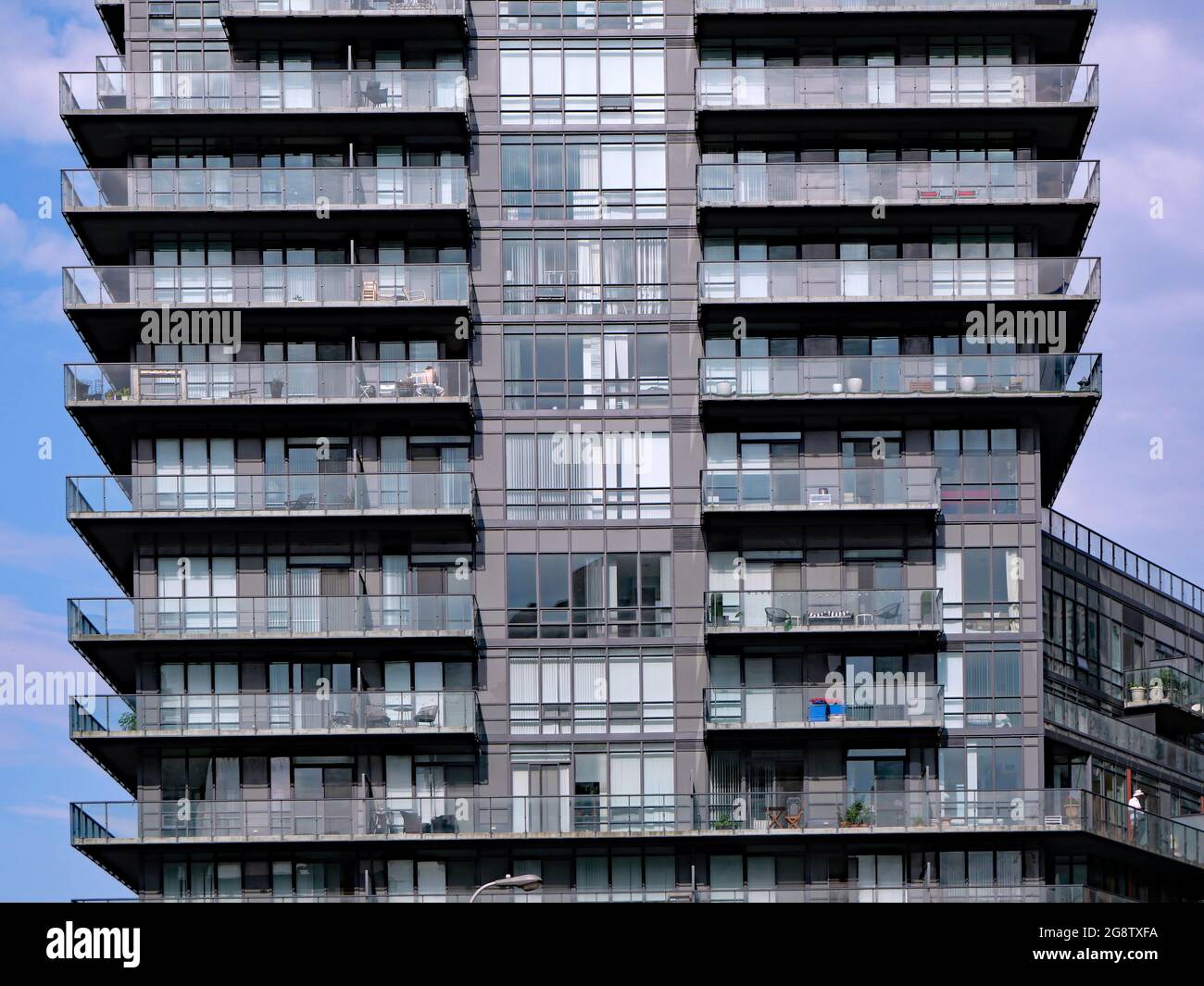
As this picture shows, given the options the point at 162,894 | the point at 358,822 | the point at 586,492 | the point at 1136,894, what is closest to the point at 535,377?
the point at 586,492

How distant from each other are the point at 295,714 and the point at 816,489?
50.8 feet

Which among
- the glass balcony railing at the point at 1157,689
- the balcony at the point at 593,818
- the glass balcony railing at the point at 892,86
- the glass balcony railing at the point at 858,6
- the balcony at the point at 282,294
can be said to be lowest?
the balcony at the point at 593,818

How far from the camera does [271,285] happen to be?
199 ft

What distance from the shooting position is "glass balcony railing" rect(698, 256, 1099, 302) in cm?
6072

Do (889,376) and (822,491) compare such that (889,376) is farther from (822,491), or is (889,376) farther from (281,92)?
(281,92)

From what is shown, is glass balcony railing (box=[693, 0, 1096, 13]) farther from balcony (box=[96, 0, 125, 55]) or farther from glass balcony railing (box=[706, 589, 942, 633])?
glass balcony railing (box=[706, 589, 942, 633])

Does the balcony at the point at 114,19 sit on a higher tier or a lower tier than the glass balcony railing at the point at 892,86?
higher

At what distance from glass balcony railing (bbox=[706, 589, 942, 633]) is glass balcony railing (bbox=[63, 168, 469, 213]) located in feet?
45.0

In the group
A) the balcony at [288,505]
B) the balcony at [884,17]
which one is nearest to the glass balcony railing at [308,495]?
the balcony at [288,505]

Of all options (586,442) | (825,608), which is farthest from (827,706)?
(586,442)

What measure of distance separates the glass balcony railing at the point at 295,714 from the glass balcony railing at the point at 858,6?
19.9m

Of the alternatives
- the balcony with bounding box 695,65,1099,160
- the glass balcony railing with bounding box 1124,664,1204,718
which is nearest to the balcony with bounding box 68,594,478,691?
the balcony with bounding box 695,65,1099,160

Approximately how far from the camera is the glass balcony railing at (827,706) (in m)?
57.9

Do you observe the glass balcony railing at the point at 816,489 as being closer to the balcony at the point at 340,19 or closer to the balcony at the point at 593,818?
the balcony at the point at 593,818
